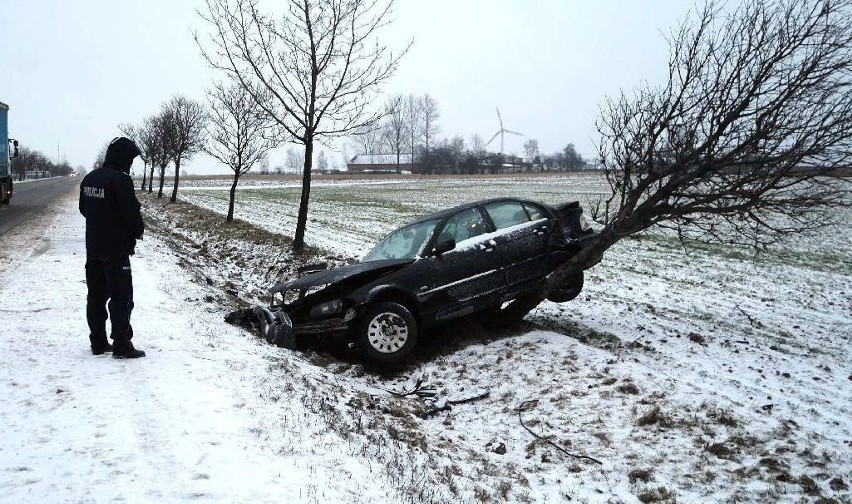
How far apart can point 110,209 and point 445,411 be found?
3.63 meters

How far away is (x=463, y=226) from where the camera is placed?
736 centimetres

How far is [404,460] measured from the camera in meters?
4.23

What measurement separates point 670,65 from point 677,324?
142 inches

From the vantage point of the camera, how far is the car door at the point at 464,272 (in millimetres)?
6840

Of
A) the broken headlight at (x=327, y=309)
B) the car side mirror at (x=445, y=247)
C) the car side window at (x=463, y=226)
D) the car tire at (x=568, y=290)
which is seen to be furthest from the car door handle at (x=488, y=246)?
the broken headlight at (x=327, y=309)

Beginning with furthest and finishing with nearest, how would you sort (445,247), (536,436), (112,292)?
(445,247)
(112,292)
(536,436)

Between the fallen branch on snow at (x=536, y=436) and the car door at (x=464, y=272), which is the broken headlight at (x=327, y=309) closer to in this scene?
the car door at (x=464, y=272)

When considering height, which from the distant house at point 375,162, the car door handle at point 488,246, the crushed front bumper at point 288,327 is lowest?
the crushed front bumper at point 288,327

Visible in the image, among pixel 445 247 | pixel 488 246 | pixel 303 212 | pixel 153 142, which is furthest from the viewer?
pixel 153 142

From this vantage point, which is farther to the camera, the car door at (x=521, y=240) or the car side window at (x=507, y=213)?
the car side window at (x=507, y=213)

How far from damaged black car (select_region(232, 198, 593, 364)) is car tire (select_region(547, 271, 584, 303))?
0.53m

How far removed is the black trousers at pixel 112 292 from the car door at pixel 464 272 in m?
3.06

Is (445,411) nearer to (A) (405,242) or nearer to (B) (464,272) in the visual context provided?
(B) (464,272)

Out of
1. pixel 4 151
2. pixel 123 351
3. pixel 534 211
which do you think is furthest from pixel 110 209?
pixel 4 151
